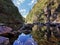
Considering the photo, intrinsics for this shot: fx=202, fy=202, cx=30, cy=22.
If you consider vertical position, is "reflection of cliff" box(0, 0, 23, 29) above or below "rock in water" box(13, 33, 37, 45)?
below

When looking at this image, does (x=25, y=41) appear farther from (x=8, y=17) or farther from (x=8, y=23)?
(x=8, y=17)

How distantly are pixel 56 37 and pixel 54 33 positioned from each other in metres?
0.16

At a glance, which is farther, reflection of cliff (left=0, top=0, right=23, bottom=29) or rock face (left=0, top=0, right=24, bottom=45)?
reflection of cliff (left=0, top=0, right=23, bottom=29)

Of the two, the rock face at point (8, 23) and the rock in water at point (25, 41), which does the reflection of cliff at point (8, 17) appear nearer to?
the rock face at point (8, 23)

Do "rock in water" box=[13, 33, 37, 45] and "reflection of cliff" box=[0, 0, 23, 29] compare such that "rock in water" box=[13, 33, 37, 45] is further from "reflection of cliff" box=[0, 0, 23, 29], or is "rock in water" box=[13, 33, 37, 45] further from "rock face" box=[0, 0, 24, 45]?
"reflection of cliff" box=[0, 0, 23, 29]

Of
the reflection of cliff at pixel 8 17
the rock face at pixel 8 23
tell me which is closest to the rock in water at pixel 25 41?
the rock face at pixel 8 23

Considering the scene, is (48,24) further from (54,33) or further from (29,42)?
(29,42)

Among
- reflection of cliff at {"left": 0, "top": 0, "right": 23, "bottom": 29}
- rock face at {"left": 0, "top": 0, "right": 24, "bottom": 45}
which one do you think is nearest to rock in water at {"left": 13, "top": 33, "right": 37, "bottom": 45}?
rock face at {"left": 0, "top": 0, "right": 24, "bottom": 45}

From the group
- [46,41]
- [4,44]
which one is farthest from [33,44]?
[46,41]

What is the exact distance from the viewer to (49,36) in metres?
2.13

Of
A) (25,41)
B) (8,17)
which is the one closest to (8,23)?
(25,41)

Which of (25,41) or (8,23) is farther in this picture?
(8,23)

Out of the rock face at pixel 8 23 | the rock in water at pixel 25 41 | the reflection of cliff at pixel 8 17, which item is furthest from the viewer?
the reflection of cliff at pixel 8 17

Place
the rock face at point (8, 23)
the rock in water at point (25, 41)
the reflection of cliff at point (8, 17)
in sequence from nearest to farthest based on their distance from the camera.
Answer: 1. the rock in water at point (25, 41)
2. the rock face at point (8, 23)
3. the reflection of cliff at point (8, 17)
